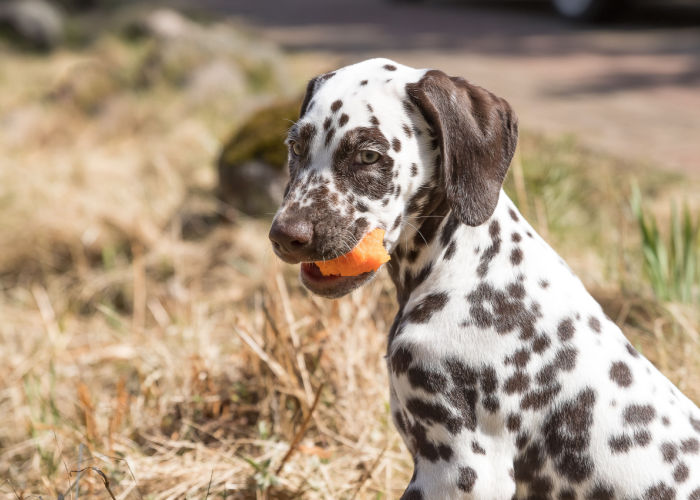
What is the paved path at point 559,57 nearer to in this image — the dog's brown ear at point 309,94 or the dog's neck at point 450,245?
the dog's neck at point 450,245

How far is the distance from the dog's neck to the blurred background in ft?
2.86

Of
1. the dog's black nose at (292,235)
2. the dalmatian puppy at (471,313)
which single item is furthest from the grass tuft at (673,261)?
the dog's black nose at (292,235)

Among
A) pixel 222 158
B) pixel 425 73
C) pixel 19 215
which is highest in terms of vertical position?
pixel 425 73

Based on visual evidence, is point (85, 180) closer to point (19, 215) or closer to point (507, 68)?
point (19, 215)

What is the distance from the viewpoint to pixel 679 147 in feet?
21.6

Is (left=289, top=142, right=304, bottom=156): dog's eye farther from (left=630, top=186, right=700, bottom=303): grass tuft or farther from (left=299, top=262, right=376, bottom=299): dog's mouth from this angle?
(left=630, top=186, right=700, bottom=303): grass tuft

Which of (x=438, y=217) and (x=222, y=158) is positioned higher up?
(x=438, y=217)

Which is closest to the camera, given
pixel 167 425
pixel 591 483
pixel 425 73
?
pixel 591 483

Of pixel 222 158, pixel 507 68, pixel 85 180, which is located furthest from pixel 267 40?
pixel 222 158

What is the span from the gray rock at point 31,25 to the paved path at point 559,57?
4001 millimetres

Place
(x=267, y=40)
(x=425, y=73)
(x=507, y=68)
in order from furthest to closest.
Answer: (x=267, y=40) < (x=507, y=68) < (x=425, y=73)

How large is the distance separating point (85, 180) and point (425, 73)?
18.4 feet

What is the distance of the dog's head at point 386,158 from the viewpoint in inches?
84.1

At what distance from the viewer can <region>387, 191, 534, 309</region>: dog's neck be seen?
2.21 metres
